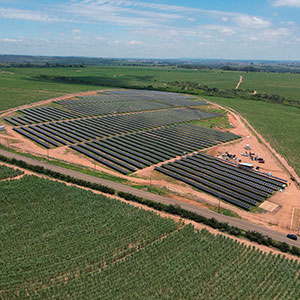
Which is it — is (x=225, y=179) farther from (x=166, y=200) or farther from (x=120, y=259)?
(x=120, y=259)

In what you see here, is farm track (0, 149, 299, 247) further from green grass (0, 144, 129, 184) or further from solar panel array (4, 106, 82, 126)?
solar panel array (4, 106, 82, 126)

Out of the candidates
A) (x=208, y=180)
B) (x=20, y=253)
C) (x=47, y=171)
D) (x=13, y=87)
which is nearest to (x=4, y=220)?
(x=20, y=253)

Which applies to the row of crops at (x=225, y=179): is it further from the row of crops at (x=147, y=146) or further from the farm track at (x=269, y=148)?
the farm track at (x=269, y=148)

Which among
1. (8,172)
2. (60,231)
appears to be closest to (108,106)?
(8,172)

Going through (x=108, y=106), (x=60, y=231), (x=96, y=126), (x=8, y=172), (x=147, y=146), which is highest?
(x=108, y=106)

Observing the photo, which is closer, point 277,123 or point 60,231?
point 60,231

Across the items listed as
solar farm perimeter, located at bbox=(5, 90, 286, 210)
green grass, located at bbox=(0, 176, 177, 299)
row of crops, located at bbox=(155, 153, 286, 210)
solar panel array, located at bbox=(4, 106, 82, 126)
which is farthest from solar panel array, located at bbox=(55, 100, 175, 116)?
green grass, located at bbox=(0, 176, 177, 299)

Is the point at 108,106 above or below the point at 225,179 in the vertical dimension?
above
